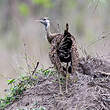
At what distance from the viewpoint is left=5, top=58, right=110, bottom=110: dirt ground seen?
6027mm

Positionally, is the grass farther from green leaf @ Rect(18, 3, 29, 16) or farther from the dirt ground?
green leaf @ Rect(18, 3, 29, 16)

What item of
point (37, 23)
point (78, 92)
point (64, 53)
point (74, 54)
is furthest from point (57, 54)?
point (37, 23)

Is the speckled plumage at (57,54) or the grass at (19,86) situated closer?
the speckled plumage at (57,54)

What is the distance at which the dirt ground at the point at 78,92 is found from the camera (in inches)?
237

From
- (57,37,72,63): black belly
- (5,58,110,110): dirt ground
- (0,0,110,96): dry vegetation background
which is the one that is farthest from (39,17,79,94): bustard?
(0,0,110,96): dry vegetation background

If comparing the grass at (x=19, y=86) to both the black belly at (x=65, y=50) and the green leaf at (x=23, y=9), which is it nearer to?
the black belly at (x=65, y=50)

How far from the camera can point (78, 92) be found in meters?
6.30

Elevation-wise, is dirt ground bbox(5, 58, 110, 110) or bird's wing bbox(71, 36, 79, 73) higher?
bird's wing bbox(71, 36, 79, 73)

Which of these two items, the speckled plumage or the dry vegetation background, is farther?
the dry vegetation background

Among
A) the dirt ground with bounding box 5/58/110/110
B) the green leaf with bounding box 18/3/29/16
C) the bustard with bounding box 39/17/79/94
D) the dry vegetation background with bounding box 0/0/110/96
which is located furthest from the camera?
the green leaf with bounding box 18/3/29/16

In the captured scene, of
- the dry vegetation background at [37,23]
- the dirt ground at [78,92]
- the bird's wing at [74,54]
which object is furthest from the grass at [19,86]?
the dry vegetation background at [37,23]

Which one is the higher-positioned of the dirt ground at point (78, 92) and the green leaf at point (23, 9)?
the green leaf at point (23, 9)

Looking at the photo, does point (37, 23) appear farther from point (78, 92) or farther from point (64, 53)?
point (78, 92)

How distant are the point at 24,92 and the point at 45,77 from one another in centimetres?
46
